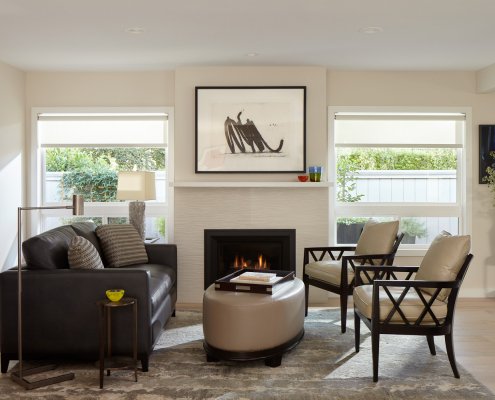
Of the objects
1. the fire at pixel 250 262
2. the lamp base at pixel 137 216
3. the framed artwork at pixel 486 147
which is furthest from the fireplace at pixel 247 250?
the framed artwork at pixel 486 147

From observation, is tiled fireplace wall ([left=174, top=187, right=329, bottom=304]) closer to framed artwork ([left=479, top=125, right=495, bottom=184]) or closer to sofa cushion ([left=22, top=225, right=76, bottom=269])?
framed artwork ([left=479, top=125, right=495, bottom=184])

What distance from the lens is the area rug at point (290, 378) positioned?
137 inches

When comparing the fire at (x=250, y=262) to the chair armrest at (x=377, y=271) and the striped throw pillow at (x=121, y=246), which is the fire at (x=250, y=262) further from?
the chair armrest at (x=377, y=271)

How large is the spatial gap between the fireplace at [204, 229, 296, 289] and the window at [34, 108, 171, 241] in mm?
600

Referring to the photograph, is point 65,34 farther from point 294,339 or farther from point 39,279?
point 294,339

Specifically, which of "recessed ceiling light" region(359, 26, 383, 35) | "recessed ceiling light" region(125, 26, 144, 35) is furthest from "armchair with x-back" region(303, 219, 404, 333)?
"recessed ceiling light" region(125, 26, 144, 35)

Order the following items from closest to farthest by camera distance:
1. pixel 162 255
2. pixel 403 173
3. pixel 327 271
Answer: pixel 327 271 < pixel 162 255 < pixel 403 173

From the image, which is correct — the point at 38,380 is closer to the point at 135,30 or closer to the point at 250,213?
the point at 135,30

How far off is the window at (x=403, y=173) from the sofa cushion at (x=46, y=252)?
317 cm

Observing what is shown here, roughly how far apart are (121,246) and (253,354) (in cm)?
179

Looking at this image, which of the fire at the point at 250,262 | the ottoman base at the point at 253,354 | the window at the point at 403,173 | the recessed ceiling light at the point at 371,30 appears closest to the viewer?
the ottoman base at the point at 253,354

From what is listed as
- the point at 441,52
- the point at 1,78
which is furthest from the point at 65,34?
the point at 441,52

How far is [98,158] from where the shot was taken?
6484mm

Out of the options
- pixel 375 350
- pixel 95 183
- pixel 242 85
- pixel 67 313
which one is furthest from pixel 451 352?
pixel 95 183
